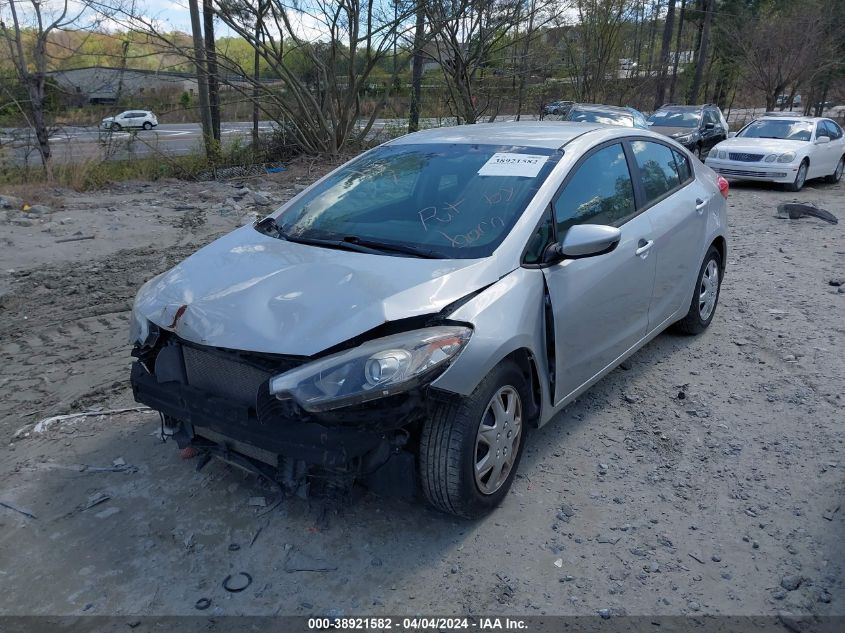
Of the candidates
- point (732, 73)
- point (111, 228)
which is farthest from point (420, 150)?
point (732, 73)

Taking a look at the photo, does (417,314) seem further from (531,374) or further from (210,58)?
(210,58)

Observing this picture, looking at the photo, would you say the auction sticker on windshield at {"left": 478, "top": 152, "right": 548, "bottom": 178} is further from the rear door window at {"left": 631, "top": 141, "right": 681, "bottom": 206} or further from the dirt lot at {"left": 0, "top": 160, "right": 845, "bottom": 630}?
the dirt lot at {"left": 0, "top": 160, "right": 845, "bottom": 630}

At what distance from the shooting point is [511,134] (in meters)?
4.18

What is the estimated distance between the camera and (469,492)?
9.64 ft

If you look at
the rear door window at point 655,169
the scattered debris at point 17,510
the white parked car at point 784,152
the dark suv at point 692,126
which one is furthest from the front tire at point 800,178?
the scattered debris at point 17,510

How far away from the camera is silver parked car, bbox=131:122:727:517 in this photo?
2.72 metres

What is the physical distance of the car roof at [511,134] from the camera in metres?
3.98

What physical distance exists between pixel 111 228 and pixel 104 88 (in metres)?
7.61

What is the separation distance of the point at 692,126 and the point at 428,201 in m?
16.4

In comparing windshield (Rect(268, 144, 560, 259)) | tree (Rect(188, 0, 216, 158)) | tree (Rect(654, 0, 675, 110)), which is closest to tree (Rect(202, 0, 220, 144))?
tree (Rect(188, 0, 216, 158))

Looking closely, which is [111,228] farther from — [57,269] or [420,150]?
[420,150]

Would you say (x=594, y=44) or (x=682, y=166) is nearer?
(x=682, y=166)

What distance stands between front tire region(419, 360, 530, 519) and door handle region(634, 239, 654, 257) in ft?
4.39

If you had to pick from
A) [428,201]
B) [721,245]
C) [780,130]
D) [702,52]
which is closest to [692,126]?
[780,130]
